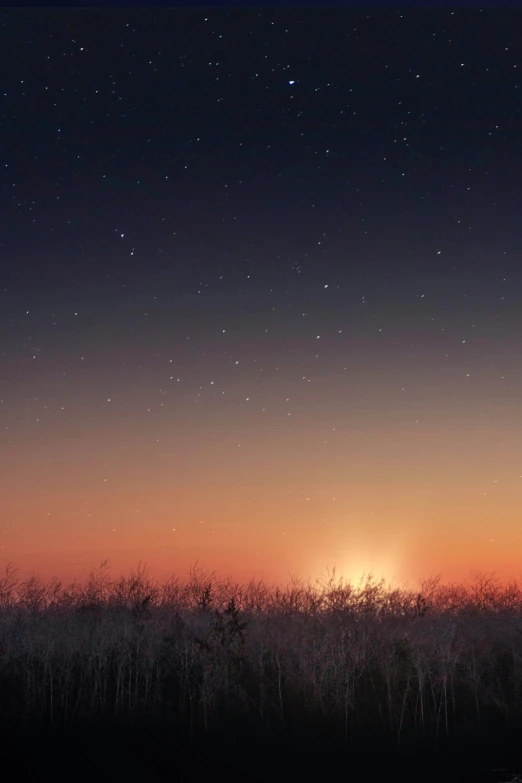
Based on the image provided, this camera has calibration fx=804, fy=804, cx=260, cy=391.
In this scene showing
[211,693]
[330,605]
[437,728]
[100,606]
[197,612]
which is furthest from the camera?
[100,606]

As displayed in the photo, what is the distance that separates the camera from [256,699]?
13.7m

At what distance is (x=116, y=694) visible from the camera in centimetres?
1324

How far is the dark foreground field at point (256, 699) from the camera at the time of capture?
10422 mm

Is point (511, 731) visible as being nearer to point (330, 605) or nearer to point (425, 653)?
point (425, 653)

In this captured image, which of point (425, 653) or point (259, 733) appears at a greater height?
point (425, 653)

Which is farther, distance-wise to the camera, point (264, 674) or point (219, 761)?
point (264, 674)

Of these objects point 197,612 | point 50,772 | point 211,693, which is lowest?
point 50,772

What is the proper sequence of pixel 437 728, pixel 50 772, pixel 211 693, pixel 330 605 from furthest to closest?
pixel 330 605 → pixel 211 693 → pixel 437 728 → pixel 50 772

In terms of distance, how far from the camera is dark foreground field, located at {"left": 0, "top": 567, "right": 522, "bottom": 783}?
10422mm

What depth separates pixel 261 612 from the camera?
65.3 ft

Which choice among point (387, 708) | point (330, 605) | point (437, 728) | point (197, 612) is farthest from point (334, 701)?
point (330, 605)

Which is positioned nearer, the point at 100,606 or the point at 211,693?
the point at 211,693

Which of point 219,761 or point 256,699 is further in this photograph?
point 256,699

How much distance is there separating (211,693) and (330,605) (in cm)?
717
